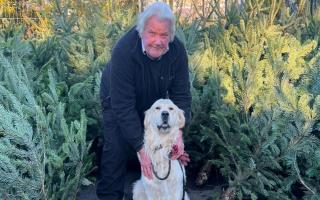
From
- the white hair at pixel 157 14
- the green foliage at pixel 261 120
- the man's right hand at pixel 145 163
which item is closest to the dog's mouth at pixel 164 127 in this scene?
the man's right hand at pixel 145 163

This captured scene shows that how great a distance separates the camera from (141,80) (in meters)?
3.75

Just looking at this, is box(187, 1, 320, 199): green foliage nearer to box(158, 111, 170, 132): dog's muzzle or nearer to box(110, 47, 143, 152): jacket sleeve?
box(158, 111, 170, 132): dog's muzzle

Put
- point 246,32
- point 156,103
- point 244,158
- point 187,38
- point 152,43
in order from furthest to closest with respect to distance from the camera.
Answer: point 187,38
point 246,32
point 244,158
point 156,103
point 152,43

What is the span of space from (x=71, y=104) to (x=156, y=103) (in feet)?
3.43

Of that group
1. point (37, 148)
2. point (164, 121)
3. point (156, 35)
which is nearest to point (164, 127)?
point (164, 121)

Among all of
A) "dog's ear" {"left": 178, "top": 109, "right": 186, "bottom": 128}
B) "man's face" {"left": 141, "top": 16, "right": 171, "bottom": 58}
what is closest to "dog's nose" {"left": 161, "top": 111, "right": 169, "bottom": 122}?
"dog's ear" {"left": 178, "top": 109, "right": 186, "bottom": 128}

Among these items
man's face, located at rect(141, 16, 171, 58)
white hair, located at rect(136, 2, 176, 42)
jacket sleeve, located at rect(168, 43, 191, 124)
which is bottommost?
jacket sleeve, located at rect(168, 43, 191, 124)

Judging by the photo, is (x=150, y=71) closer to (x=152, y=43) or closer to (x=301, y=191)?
(x=152, y=43)

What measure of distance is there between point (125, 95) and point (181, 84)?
54cm

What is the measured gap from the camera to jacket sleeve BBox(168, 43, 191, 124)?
3.81 metres

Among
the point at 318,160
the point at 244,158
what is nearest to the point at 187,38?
the point at 244,158

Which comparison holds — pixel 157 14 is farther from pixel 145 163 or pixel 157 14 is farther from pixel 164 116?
pixel 145 163

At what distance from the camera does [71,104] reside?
437 cm

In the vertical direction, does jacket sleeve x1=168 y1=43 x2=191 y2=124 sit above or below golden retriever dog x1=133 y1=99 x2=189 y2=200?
above
